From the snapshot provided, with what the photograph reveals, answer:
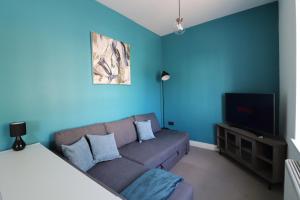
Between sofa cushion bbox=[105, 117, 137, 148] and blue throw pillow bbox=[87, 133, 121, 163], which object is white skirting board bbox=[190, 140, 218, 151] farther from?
blue throw pillow bbox=[87, 133, 121, 163]

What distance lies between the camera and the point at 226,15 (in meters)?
2.89

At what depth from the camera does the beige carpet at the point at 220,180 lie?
71.1 inches

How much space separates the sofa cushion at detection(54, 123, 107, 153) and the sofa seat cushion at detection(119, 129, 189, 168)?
1.55 feet

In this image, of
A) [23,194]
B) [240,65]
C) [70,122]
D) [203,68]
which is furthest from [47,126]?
[240,65]

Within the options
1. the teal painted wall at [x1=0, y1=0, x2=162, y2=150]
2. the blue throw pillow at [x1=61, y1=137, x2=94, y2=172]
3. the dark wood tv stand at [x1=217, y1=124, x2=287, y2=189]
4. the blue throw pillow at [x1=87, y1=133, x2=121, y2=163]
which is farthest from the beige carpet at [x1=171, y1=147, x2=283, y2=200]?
the teal painted wall at [x1=0, y1=0, x2=162, y2=150]

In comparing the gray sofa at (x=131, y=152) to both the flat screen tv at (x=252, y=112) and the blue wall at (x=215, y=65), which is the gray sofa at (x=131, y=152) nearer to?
the blue wall at (x=215, y=65)

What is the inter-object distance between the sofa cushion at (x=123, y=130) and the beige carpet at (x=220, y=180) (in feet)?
3.03

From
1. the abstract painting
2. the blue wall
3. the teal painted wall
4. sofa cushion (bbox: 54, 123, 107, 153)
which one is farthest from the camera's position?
the blue wall

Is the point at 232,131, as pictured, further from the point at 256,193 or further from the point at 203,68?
the point at 203,68

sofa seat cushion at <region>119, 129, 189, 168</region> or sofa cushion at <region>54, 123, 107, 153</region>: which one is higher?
sofa cushion at <region>54, 123, 107, 153</region>

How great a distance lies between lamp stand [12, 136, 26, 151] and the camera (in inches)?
58.2

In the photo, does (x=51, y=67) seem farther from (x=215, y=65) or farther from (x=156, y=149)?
(x=215, y=65)

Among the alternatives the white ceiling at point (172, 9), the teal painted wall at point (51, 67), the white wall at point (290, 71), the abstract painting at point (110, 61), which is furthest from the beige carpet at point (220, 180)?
the white ceiling at point (172, 9)

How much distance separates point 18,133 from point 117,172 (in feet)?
3.55
